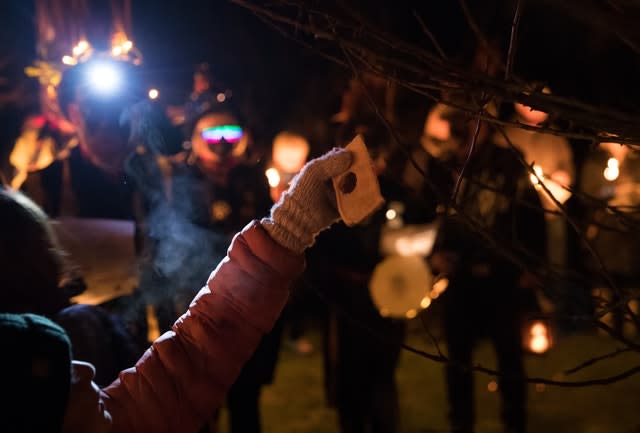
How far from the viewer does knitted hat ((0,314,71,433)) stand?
4.06 ft

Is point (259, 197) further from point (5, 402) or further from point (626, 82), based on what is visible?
point (626, 82)

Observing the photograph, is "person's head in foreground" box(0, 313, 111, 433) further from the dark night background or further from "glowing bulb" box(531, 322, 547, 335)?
the dark night background

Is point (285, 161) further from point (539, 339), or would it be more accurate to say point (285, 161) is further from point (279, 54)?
point (279, 54)

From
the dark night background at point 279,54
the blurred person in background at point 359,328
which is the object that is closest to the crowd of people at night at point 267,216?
the blurred person in background at point 359,328

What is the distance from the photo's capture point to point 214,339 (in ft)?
5.74

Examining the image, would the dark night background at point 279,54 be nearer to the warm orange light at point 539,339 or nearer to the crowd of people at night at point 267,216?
the crowd of people at night at point 267,216

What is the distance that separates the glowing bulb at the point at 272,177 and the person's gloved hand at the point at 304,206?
249 centimetres

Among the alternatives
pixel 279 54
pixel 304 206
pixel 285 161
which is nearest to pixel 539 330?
pixel 285 161

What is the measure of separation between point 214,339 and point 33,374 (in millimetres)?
560

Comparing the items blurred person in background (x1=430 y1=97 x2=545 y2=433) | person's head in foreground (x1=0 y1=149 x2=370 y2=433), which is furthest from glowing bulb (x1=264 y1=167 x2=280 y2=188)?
person's head in foreground (x1=0 y1=149 x2=370 y2=433)

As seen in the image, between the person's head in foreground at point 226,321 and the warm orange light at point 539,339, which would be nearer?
the person's head in foreground at point 226,321

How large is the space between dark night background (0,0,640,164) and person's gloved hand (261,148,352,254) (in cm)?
583

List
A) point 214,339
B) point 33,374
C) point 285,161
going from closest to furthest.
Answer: point 33,374, point 214,339, point 285,161

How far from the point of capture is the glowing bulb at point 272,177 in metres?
4.33
